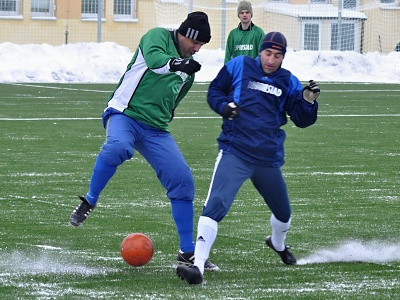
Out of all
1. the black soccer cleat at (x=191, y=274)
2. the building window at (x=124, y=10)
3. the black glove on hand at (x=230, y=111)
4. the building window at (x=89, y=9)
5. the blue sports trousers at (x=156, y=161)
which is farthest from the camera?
the building window at (x=124, y=10)

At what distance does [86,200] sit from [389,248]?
2.40m

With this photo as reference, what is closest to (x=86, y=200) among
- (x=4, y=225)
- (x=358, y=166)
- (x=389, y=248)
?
(x=4, y=225)

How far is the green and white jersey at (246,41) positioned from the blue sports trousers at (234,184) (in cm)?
935

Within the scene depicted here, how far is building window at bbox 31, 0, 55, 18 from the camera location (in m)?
39.5

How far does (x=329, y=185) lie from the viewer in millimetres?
11625

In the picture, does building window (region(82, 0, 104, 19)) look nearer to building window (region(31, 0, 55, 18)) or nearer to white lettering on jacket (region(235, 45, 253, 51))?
building window (region(31, 0, 55, 18))

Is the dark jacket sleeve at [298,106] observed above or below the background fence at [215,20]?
above

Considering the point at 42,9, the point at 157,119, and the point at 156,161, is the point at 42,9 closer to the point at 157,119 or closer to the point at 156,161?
the point at 157,119

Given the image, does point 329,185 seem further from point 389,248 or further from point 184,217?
point 184,217

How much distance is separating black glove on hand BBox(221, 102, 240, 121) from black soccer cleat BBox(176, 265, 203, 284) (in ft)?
3.31

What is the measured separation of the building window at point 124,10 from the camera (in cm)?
4034

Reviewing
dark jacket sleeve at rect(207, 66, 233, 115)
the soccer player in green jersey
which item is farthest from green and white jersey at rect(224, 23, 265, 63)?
dark jacket sleeve at rect(207, 66, 233, 115)

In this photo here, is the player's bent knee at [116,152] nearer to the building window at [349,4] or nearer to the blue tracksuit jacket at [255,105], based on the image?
the blue tracksuit jacket at [255,105]

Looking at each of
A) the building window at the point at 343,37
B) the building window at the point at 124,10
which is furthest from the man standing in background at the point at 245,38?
the building window at the point at 124,10
